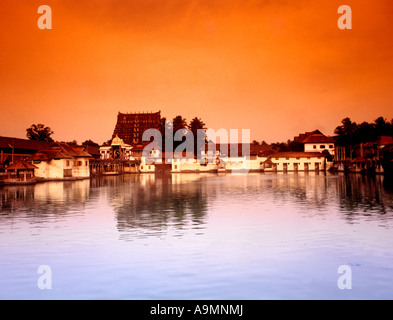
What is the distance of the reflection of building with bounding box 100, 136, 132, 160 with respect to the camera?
99.9 m

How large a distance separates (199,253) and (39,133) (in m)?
85.0

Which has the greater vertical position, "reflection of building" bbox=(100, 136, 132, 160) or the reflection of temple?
"reflection of building" bbox=(100, 136, 132, 160)

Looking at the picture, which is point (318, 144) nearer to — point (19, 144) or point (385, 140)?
point (385, 140)

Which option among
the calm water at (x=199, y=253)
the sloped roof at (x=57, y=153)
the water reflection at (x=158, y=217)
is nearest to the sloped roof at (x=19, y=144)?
the sloped roof at (x=57, y=153)

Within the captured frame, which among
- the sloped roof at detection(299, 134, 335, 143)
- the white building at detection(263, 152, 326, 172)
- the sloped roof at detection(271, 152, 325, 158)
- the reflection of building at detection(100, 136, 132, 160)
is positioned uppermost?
the sloped roof at detection(299, 134, 335, 143)

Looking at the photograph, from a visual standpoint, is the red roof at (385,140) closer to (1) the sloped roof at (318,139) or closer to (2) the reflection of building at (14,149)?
(1) the sloped roof at (318,139)

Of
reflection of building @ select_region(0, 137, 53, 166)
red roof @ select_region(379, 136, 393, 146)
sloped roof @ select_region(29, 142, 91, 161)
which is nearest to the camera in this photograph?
reflection of building @ select_region(0, 137, 53, 166)

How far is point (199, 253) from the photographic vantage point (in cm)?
1327

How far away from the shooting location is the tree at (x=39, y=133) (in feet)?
294

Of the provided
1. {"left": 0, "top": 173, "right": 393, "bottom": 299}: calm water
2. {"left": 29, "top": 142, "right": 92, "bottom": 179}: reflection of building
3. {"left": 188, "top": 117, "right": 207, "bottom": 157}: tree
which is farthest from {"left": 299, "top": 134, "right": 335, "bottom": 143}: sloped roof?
{"left": 0, "top": 173, "right": 393, "bottom": 299}: calm water

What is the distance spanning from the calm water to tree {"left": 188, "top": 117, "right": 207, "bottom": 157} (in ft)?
262

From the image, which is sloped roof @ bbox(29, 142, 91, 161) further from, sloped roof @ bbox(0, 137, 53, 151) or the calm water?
the calm water

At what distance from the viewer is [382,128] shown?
86812 mm
